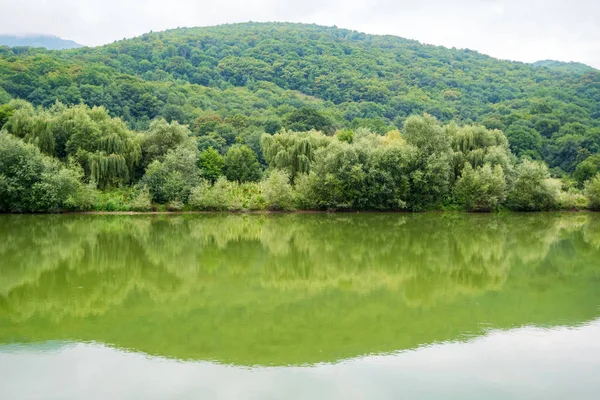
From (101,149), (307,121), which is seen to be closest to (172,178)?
Answer: (101,149)

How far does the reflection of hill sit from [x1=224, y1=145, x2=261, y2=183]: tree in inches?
504

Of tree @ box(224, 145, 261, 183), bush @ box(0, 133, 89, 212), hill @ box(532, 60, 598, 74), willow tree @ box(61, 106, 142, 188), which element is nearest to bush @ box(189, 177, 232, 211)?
willow tree @ box(61, 106, 142, 188)

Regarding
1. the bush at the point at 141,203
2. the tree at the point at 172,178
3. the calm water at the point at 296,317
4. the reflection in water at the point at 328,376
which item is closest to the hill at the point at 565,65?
the tree at the point at 172,178

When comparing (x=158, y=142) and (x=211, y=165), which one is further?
(x=211, y=165)

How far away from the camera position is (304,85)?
9700cm

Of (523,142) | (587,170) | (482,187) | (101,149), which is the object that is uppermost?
(523,142)

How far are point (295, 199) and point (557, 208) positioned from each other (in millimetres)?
18713

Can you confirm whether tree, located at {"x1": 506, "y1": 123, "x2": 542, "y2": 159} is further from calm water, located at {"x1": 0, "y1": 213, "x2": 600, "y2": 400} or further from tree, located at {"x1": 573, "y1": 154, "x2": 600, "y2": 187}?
calm water, located at {"x1": 0, "y1": 213, "x2": 600, "y2": 400}

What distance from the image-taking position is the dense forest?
34281 mm

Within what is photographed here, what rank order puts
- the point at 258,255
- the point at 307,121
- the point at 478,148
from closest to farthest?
the point at 258,255, the point at 478,148, the point at 307,121

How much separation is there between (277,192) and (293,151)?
4971mm

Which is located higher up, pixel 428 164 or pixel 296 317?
pixel 428 164

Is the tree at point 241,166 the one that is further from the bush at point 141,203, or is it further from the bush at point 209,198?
the bush at point 141,203

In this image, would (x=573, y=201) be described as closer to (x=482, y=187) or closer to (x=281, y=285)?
(x=482, y=187)
